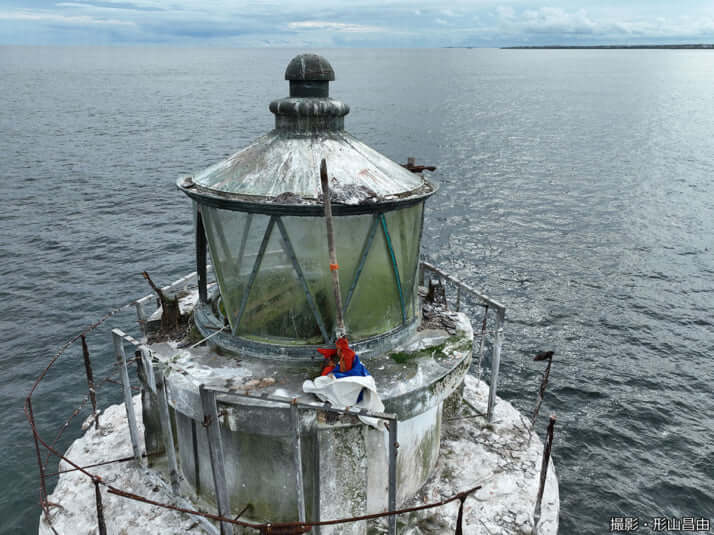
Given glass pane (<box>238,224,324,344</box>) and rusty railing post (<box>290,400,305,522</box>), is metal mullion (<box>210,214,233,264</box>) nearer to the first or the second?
glass pane (<box>238,224,324,344</box>)

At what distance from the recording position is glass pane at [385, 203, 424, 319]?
428 inches

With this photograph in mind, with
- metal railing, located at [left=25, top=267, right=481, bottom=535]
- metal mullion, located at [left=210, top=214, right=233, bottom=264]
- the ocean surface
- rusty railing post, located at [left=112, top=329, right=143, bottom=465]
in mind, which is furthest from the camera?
the ocean surface

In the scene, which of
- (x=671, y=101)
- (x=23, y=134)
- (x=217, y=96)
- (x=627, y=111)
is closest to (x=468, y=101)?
(x=627, y=111)

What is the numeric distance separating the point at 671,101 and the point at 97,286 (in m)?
125

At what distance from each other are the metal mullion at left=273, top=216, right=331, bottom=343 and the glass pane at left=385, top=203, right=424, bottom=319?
1.90 meters

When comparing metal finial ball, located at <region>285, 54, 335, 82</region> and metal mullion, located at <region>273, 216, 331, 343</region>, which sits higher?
metal finial ball, located at <region>285, 54, 335, 82</region>

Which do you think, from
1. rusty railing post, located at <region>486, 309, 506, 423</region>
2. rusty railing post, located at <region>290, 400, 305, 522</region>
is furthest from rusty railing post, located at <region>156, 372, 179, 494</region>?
rusty railing post, located at <region>486, 309, 506, 423</region>

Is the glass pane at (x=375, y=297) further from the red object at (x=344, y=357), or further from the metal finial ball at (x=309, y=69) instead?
the metal finial ball at (x=309, y=69)

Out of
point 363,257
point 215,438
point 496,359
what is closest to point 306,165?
point 363,257

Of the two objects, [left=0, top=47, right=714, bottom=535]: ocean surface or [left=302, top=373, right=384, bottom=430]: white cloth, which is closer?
[left=302, top=373, right=384, bottom=430]: white cloth

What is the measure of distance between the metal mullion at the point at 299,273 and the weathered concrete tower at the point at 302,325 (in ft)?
0.07

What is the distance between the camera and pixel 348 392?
31.1 feet

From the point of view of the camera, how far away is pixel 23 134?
219ft

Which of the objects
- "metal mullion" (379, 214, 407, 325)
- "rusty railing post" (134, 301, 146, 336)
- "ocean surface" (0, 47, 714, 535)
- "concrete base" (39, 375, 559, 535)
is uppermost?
"metal mullion" (379, 214, 407, 325)
